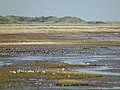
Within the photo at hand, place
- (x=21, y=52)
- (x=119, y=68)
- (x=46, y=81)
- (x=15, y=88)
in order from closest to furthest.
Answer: (x=15, y=88) → (x=46, y=81) → (x=119, y=68) → (x=21, y=52)

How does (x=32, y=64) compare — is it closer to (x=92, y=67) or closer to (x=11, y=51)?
(x=92, y=67)

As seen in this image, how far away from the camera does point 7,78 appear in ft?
95.6

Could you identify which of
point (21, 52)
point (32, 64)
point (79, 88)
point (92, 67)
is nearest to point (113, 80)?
point (79, 88)

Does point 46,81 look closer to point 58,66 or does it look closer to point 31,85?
point 31,85

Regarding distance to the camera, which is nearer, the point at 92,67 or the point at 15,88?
the point at 15,88

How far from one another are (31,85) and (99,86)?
171 inches

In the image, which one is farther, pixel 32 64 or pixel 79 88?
pixel 32 64

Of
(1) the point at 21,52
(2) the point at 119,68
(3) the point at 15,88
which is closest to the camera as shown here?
(3) the point at 15,88

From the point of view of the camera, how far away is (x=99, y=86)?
2622cm

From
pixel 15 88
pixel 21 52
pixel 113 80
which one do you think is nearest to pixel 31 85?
pixel 15 88

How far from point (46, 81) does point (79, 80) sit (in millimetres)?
2306

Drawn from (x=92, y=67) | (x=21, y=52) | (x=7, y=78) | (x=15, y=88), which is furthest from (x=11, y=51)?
(x=15, y=88)

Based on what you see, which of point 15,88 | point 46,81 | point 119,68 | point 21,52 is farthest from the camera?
point 21,52

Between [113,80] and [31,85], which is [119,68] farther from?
[31,85]
